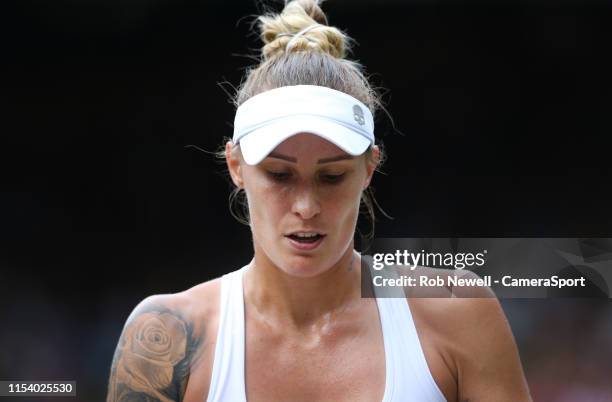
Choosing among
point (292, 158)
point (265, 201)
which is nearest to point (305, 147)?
point (292, 158)

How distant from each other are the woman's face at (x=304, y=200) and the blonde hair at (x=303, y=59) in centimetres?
18

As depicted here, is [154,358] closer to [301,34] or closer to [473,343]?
[473,343]

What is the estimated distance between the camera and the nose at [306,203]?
5.90 ft

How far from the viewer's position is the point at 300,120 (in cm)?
183

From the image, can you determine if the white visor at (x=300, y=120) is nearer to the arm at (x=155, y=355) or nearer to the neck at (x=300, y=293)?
the neck at (x=300, y=293)

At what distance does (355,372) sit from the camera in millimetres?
1971

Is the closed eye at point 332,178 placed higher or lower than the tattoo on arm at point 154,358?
higher

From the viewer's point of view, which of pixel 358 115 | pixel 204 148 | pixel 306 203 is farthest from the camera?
pixel 204 148

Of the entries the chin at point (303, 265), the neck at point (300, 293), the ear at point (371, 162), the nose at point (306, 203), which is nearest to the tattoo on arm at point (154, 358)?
the neck at point (300, 293)

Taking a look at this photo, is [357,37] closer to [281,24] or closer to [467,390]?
[281,24]

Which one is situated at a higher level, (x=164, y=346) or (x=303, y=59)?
(x=303, y=59)

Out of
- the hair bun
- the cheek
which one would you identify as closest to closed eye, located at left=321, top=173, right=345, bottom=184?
the cheek

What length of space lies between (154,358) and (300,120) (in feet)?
2.40

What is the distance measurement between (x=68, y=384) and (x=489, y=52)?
230 centimetres
